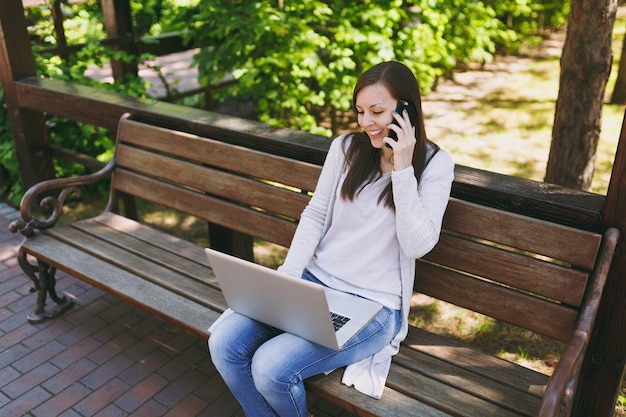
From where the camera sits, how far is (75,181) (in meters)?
3.75

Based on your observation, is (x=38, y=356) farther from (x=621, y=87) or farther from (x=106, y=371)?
(x=621, y=87)

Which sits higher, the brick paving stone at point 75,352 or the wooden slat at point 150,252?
the wooden slat at point 150,252

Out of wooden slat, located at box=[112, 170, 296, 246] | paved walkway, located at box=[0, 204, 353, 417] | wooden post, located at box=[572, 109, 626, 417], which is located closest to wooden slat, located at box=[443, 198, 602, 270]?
wooden post, located at box=[572, 109, 626, 417]

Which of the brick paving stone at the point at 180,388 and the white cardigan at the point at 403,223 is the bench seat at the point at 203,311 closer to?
the white cardigan at the point at 403,223

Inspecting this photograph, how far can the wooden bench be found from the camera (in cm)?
228

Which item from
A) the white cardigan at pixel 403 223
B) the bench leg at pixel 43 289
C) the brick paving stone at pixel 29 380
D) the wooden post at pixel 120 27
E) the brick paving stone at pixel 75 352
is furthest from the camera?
the wooden post at pixel 120 27

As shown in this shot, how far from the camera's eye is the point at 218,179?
11.2 feet

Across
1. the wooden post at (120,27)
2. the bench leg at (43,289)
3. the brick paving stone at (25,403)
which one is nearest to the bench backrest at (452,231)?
the bench leg at (43,289)

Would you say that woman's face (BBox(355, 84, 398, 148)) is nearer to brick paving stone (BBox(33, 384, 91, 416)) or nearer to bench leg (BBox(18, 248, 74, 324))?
brick paving stone (BBox(33, 384, 91, 416))

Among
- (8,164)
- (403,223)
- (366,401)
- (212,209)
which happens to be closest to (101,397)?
(212,209)

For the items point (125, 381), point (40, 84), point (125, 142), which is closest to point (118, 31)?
point (40, 84)

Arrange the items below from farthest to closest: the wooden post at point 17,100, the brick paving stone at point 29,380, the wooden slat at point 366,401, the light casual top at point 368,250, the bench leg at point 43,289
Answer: the wooden post at point 17,100 → the bench leg at point 43,289 → the brick paving stone at point 29,380 → the light casual top at point 368,250 → the wooden slat at point 366,401

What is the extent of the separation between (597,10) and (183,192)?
2742 millimetres

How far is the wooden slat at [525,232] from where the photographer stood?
232 cm
